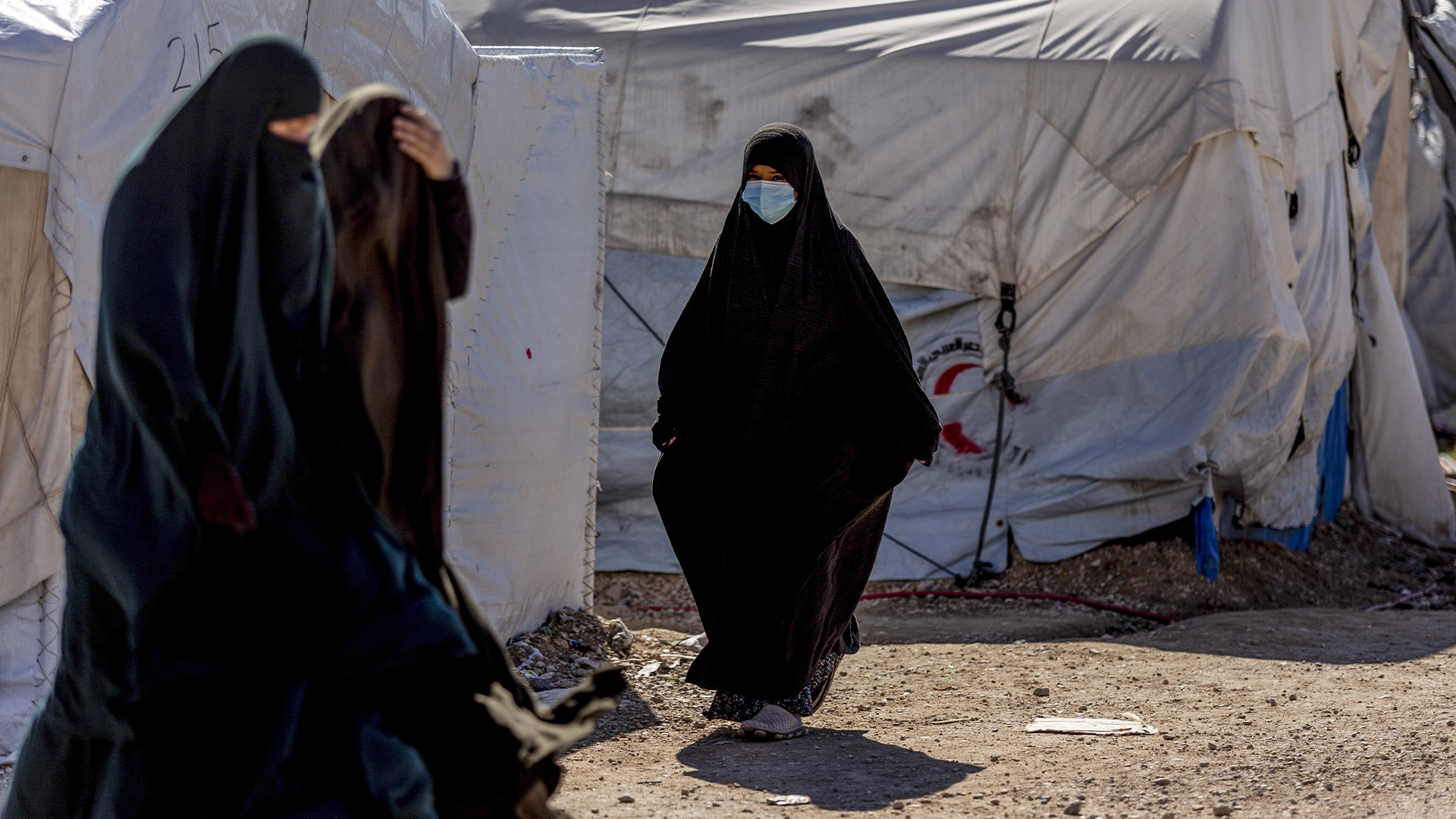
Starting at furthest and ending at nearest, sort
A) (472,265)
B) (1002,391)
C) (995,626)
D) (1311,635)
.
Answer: (1002,391)
(995,626)
(1311,635)
(472,265)

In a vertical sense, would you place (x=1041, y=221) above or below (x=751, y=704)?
above

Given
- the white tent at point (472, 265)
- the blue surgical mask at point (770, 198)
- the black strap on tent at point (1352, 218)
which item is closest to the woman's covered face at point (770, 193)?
the blue surgical mask at point (770, 198)

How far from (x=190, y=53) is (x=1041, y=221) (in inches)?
166

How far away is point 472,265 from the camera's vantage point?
11.1 feet

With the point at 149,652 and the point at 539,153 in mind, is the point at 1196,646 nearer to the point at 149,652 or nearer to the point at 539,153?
the point at 539,153

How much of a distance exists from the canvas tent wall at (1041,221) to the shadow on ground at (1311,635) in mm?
783

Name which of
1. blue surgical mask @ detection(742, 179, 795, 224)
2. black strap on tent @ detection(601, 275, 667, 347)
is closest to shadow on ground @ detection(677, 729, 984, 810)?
blue surgical mask @ detection(742, 179, 795, 224)

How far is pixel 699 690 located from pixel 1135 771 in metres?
1.54

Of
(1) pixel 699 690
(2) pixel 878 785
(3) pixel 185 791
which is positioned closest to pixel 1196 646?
(1) pixel 699 690

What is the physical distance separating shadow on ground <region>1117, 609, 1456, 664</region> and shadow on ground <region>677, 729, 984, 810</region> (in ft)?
6.69

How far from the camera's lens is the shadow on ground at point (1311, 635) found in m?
5.17

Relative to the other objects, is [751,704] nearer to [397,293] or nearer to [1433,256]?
[397,293]

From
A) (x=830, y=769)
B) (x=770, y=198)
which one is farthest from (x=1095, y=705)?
(x=770, y=198)

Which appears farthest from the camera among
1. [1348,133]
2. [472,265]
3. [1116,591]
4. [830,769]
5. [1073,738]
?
[1348,133]
